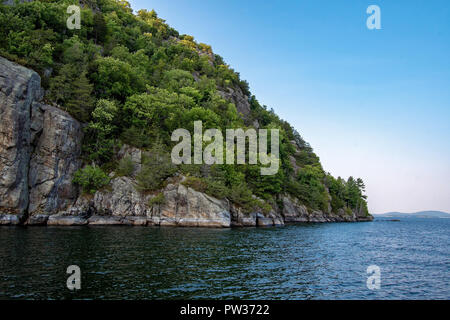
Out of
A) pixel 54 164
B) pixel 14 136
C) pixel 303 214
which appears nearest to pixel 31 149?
pixel 54 164

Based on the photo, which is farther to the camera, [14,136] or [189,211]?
[189,211]

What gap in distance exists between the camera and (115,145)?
56.2 m

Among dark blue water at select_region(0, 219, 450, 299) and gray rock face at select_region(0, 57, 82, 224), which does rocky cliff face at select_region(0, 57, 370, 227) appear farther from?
dark blue water at select_region(0, 219, 450, 299)

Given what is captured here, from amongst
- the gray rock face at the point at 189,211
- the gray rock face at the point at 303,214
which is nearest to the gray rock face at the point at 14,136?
the gray rock face at the point at 189,211

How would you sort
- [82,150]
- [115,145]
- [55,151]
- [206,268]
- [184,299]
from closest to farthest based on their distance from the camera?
[184,299], [206,268], [55,151], [82,150], [115,145]

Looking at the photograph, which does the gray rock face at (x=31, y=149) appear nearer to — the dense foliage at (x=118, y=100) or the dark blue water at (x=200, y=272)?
the dense foliage at (x=118, y=100)

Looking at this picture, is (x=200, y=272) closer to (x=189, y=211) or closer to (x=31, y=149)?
(x=189, y=211)

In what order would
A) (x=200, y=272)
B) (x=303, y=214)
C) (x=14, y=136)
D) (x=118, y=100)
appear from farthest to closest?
(x=303, y=214) < (x=118, y=100) < (x=14, y=136) < (x=200, y=272)

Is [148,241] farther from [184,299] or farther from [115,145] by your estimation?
[115,145]

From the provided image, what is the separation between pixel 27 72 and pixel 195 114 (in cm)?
3715

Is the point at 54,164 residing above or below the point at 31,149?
below

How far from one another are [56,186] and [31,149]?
7.21 meters

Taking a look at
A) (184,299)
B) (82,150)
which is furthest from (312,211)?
(184,299)

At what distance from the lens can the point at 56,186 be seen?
147 feet
